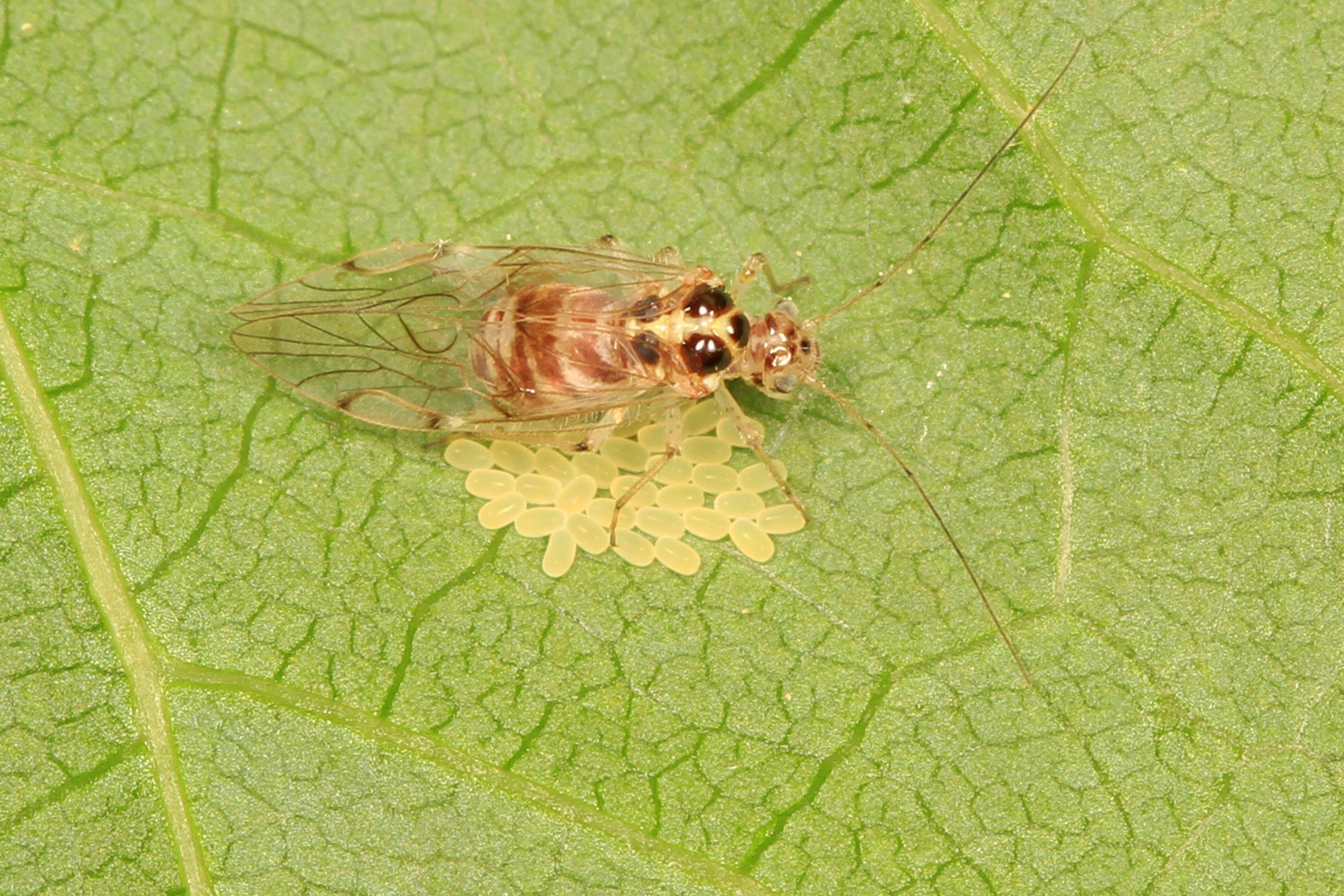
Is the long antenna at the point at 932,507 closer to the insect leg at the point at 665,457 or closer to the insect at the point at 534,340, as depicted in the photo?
the insect at the point at 534,340

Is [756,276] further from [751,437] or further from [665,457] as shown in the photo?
[665,457]

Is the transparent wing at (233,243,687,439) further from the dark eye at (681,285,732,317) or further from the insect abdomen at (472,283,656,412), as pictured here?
the dark eye at (681,285,732,317)

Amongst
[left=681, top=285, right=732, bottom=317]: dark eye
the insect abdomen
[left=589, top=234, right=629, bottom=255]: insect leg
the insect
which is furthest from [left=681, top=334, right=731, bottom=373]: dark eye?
[left=589, top=234, right=629, bottom=255]: insect leg

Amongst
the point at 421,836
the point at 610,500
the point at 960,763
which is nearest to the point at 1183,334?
the point at 960,763

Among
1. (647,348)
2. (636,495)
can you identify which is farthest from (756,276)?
(636,495)

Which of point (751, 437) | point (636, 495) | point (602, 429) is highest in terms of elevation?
point (602, 429)

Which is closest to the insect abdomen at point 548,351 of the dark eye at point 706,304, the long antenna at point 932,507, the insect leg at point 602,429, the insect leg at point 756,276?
the insect leg at point 602,429
